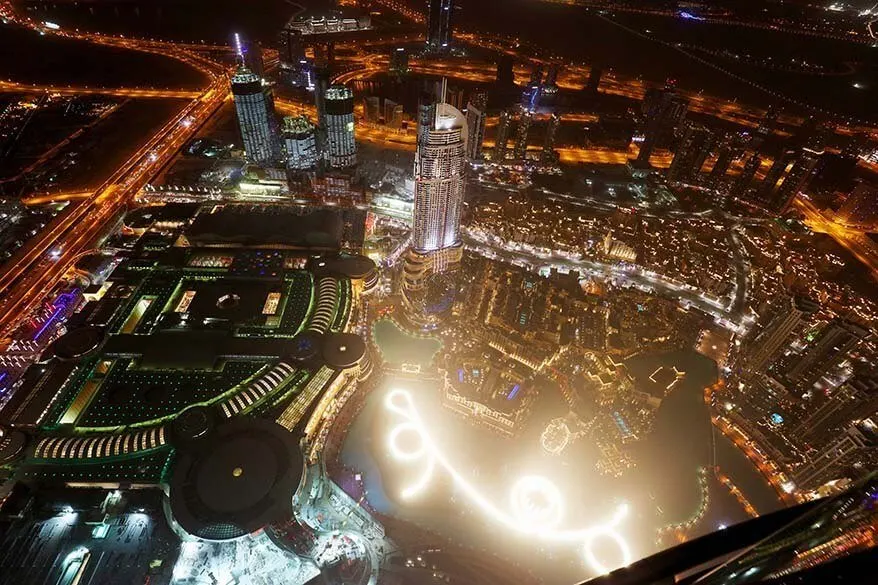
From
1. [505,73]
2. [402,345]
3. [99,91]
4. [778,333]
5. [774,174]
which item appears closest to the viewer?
[778,333]

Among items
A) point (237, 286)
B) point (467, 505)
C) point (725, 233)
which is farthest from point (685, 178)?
point (237, 286)

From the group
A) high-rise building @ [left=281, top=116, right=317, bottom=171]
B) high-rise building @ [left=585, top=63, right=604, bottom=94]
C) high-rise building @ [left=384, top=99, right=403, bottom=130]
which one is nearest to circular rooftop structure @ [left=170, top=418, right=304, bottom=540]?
high-rise building @ [left=281, top=116, right=317, bottom=171]

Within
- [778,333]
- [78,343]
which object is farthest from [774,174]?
[78,343]

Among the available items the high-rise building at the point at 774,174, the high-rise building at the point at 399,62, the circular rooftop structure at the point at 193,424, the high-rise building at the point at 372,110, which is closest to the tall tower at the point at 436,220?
the circular rooftop structure at the point at 193,424

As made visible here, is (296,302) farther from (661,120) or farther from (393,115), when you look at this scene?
(661,120)

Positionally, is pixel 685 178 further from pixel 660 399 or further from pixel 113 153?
pixel 113 153
